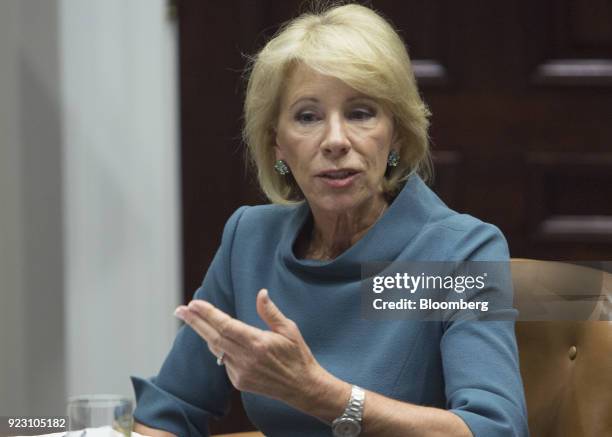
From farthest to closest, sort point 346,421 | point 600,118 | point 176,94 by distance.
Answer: point 176,94
point 600,118
point 346,421

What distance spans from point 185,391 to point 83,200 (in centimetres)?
139

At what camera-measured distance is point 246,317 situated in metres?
1.90

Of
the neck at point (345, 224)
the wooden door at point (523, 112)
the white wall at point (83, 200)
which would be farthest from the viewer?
the white wall at point (83, 200)

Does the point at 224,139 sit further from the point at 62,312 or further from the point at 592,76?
the point at 592,76

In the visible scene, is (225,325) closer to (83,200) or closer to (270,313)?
(270,313)

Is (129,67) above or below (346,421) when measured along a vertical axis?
above

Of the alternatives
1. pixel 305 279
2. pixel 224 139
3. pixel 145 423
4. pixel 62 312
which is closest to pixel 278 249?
pixel 305 279

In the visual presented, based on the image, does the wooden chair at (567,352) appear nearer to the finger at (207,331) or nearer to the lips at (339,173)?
the lips at (339,173)

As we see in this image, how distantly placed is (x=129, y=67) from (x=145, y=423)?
1463 millimetres

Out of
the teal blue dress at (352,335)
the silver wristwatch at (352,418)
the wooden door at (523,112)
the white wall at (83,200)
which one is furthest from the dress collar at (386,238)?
the white wall at (83,200)

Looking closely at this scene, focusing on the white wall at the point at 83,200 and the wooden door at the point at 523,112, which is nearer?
the wooden door at the point at 523,112

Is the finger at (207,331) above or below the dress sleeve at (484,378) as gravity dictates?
above

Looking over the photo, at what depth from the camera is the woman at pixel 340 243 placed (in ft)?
5.50

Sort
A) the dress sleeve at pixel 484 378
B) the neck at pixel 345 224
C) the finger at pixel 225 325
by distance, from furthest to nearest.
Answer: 1. the neck at pixel 345 224
2. the dress sleeve at pixel 484 378
3. the finger at pixel 225 325
